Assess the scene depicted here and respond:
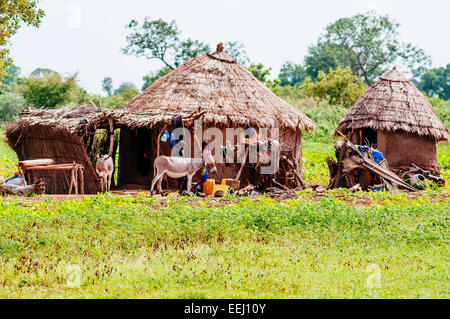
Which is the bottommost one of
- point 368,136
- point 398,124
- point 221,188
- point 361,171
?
point 221,188

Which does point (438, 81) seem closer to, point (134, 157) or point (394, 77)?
point (394, 77)

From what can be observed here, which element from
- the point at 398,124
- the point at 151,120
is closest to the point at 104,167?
the point at 151,120

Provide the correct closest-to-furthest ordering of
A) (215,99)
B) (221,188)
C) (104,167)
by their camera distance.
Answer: (104,167), (221,188), (215,99)

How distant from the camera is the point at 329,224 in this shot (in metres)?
8.45

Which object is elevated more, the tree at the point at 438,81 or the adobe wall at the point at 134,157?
the tree at the point at 438,81

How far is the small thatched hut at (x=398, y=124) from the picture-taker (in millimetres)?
17516

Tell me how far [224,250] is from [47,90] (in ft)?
97.2

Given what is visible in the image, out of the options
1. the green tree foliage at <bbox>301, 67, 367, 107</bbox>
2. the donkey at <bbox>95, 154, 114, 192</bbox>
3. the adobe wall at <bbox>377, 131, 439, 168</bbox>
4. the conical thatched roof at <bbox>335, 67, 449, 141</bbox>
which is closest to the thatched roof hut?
the donkey at <bbox>95, 154, 114, 192</bbox>

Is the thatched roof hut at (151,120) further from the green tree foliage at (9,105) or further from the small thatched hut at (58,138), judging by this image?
the green tree foliage at (9,105)

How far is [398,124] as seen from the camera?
17406 millimetres

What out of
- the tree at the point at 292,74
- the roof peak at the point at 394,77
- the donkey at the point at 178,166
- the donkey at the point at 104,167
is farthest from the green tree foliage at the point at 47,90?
the tree at the point at 292,74

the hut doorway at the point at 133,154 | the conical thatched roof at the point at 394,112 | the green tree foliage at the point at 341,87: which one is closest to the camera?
the hut doorway at the point at 133,154

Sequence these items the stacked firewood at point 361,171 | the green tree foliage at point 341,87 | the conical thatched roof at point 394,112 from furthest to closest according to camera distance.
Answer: the green tree foliage at point 341,87
the conical thatched roof at point 394,112
the stacked firewood at point 361,171

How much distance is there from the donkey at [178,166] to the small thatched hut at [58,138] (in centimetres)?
171
